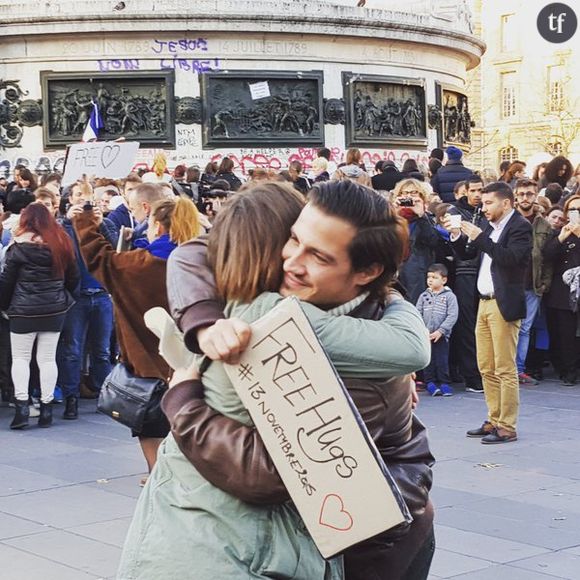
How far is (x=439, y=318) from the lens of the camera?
12.7 metres

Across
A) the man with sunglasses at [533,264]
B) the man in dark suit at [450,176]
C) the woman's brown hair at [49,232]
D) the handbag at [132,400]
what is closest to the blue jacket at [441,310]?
the man with sunglasses at [533,264]

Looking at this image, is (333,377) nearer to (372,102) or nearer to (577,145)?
(372,102)

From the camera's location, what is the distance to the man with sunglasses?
13336 millimetres

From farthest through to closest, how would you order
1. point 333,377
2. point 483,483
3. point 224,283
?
point 483,483 < point 224,283 < point 333,377

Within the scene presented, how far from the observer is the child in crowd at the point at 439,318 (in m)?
12.6

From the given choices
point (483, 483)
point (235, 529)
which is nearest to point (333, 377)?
point (235, 529)

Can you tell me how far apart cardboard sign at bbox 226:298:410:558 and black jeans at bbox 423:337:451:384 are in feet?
32.8

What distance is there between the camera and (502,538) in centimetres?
680

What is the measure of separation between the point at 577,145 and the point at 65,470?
66880 mm

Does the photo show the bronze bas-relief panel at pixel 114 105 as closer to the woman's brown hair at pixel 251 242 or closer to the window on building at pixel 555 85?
the woman's brown hair at pixel 251 242

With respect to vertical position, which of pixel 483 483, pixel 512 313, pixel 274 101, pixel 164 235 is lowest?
pixel 483 483

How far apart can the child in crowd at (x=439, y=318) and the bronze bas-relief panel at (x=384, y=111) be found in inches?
429

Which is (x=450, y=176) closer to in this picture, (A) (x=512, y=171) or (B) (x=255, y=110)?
(A) (x=512, y=171)

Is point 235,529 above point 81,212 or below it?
below
